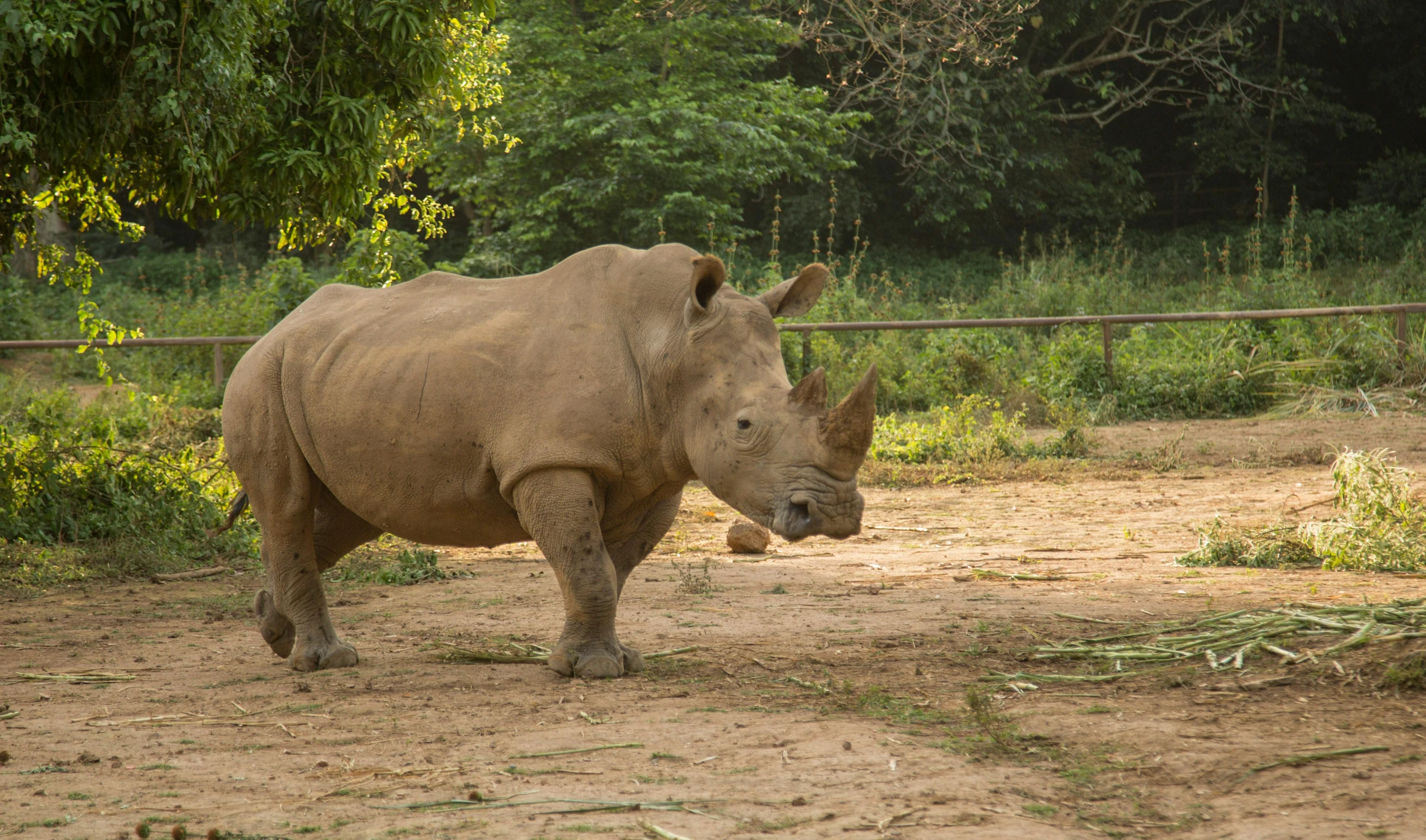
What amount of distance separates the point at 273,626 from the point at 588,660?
1.56 meters

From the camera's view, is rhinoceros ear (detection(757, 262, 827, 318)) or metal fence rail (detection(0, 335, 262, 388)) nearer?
rhinoceros ear (detection(757, 262, 827, 318))

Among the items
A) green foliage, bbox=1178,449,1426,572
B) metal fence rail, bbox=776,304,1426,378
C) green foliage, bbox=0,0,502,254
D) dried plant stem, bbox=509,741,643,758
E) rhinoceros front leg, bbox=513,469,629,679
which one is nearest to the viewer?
dried plant stem, bbox=509,741,643,758

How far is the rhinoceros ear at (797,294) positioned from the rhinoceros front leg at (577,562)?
1018mm

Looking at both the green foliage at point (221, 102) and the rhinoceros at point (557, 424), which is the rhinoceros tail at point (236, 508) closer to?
the rhinoceros at point (557, 424)

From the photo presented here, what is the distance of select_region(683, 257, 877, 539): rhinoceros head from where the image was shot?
4.57 m

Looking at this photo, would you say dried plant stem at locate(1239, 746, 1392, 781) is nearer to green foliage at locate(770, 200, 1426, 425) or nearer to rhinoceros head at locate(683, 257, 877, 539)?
rhinoceros head at locate(683, 257, 877, 539)

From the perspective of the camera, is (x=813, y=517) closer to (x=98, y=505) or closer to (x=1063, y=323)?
(x=98, y=505)

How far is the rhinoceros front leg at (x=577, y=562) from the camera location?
16.1ft

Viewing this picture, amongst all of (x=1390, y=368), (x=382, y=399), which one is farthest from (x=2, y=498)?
(x=1390, y=368)

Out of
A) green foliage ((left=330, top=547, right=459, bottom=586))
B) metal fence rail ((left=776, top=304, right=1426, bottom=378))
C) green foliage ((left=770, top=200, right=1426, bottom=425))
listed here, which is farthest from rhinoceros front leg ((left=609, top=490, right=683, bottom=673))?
green foliage ((left=770, top=200, right=1426, bottom=425))

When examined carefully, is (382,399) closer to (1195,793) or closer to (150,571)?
(1195,793)

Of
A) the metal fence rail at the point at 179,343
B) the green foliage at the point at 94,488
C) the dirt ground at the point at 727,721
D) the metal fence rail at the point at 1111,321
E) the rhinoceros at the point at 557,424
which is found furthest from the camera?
the metal fence rail at the point at 179,343

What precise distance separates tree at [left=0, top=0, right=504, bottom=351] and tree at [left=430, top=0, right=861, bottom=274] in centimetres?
Result: 1260

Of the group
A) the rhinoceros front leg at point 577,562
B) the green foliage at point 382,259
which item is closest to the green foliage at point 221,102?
the green foliage at point 382,259
